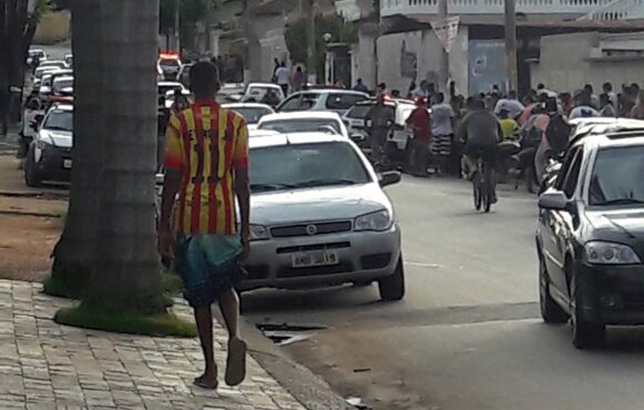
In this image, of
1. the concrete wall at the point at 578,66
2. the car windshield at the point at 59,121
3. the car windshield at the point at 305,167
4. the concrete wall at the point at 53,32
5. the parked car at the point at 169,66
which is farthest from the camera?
the concrete wall at the point at 53,32

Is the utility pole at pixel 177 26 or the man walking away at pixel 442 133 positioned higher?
the utility pole at pixel 177 26

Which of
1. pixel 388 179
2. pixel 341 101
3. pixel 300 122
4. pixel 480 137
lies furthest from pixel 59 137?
pixel 388 179

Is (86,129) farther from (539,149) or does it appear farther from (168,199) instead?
(539,149)

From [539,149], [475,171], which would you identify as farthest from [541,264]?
[539,149]

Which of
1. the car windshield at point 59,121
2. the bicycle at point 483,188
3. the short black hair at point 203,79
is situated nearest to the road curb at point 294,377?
the short black hair at point 203,79

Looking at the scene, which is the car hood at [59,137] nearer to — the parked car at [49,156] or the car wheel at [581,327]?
the parked car at [49,156]

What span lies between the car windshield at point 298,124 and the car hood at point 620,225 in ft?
48.8

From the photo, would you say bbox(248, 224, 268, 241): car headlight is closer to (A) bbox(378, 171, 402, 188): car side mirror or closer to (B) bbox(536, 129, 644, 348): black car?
(A) bbox(378, 171, 402, 188): car side mirror

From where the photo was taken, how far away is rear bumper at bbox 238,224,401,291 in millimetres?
14750

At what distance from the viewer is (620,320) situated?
11664 mm

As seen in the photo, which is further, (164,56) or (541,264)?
(164,56)

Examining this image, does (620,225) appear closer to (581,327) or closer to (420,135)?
(581,327)

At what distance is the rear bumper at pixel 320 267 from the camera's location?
14.8 meters

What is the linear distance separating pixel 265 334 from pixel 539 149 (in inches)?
Result: 624
